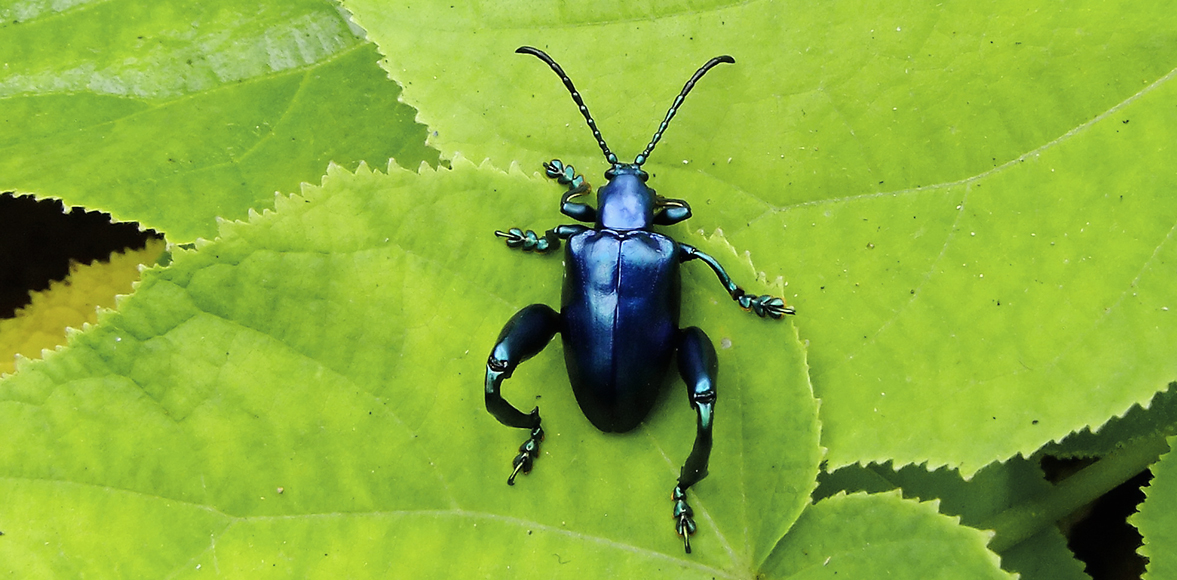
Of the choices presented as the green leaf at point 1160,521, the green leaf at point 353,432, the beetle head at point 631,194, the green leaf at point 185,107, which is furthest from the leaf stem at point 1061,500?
the green leaf at point 185,107

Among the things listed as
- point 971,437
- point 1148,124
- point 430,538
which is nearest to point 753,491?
point 971,437

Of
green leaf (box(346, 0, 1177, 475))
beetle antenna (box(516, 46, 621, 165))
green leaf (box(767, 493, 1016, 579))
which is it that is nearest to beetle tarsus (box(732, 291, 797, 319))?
green leaf (box(346, 0, 1177, 475))

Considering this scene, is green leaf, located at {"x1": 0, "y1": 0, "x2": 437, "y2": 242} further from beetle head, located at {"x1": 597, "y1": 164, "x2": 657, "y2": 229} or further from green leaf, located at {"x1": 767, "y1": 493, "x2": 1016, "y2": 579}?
green leaf, located at {"x1": 767, "y1": 493, "x2": 1016, "y2": 579}

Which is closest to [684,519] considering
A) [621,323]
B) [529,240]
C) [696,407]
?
[696,407]

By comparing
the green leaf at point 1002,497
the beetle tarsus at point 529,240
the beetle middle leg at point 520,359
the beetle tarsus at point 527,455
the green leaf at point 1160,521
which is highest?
the beetle tarsus at point 529,240

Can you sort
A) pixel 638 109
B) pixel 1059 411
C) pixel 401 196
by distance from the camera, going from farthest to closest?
pixel 638 109 < pixel 401 196 < pixel 1059 411

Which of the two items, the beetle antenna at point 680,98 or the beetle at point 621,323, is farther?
the beetle antenna at point 680,98

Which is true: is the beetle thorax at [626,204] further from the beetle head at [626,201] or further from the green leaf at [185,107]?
the green leaf at [185,107]

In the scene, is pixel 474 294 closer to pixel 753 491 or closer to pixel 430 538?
pixel 430 538
